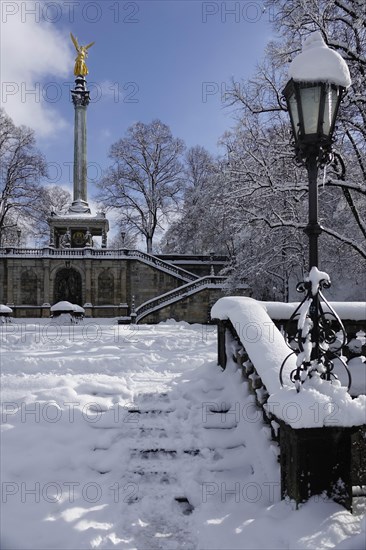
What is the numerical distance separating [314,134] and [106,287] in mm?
29106

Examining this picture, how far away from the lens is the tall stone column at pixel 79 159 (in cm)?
3556

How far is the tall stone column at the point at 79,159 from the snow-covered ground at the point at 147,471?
30971 millimetres

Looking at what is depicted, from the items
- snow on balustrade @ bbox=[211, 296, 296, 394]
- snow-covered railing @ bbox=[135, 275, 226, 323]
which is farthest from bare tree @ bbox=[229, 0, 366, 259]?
snow-covered railing @ bbox=[135, 275, 226, 323]

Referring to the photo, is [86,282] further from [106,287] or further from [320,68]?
[320,68]

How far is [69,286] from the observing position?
32.7 metres

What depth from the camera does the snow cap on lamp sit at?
3.62 m

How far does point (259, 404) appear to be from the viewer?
15.7 ft

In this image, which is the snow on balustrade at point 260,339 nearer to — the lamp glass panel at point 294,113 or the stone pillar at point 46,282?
the lamp glass panel at point 294,113

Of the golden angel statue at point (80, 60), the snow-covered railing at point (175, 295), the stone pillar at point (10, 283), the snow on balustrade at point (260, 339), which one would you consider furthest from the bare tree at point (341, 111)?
the golden angel statue at point (80, 60)

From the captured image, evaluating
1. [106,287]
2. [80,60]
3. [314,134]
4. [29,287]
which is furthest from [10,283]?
[314,134]

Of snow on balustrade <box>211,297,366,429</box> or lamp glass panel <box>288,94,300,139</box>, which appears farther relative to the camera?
lamp glass panel <box>288,94,300,139</box>

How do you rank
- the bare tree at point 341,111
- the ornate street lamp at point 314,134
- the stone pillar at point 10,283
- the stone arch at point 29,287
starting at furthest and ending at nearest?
the stone arch at point 29,287, the stone pillar at point 10,283, the bare tree at point 341,111, the ornate street lamp at point 314,134

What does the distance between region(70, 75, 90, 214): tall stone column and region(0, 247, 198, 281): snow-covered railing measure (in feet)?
17.8

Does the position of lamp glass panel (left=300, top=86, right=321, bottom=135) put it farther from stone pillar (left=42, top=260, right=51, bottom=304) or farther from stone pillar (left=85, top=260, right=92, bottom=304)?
stone pillar (left=42, top=260, right=51, bottom=304)
